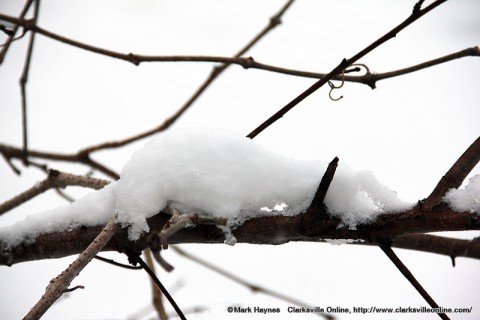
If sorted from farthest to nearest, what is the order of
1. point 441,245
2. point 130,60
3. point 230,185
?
point 130,60, point 441,245, point 230,185

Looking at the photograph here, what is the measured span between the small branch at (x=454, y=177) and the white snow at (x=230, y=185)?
32mm

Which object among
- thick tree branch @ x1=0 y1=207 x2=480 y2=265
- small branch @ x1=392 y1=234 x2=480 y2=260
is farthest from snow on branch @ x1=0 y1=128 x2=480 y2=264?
small branch @ x1=392 y1=234 x2=480 y2=260

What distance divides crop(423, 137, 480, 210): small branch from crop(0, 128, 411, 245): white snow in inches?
1.2

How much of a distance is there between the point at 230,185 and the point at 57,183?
1.56 feet

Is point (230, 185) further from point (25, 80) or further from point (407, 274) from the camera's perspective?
point (25, 80)

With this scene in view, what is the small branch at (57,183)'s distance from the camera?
72cm

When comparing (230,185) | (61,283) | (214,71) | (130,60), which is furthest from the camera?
(214,71)

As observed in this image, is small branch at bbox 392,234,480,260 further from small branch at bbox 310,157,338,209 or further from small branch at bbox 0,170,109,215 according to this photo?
small branch at bbox 0,170,109,215

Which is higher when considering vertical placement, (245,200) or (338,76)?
(338,76)

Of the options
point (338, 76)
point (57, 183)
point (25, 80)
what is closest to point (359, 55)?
point (338, 76)

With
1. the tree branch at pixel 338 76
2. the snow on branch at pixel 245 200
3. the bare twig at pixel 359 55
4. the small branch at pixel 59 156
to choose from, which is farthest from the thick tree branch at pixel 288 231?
the small branch at pixel 59 156

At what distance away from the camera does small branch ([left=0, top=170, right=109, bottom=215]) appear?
0.72 meters

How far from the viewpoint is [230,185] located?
491 mm

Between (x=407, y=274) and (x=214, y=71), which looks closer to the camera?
(x=407, y=274)
